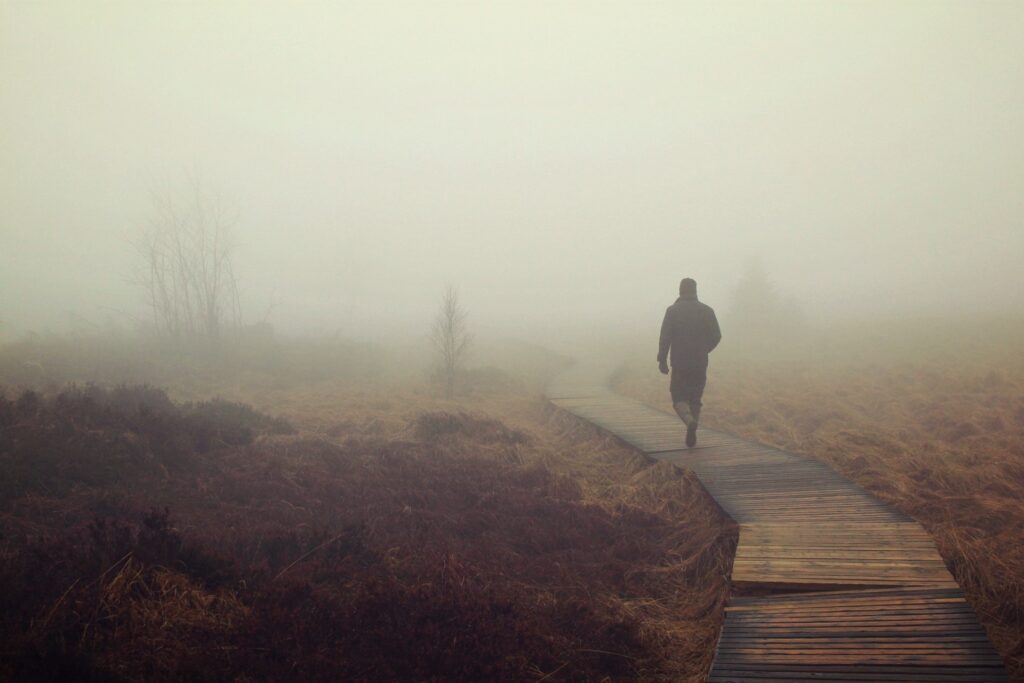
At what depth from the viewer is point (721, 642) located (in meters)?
3.61

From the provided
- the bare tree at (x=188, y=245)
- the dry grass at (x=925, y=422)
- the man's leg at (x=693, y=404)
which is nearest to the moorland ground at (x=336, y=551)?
the man's leg at (x=693, y=404)

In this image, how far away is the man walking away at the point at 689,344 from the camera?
8531mm

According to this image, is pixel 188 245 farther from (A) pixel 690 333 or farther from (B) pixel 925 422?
(B) pixel 925 422

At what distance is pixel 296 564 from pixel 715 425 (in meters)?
10.3

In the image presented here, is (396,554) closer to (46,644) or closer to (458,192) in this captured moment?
(46,644)

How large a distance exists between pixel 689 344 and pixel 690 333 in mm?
191

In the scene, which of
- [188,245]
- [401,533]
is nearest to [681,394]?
[401,533]

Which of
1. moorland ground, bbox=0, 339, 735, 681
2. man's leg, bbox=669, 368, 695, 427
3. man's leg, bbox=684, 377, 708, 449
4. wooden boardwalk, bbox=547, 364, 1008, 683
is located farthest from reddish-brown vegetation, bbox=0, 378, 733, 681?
man's leg, bbox=669, 368, 695, 427

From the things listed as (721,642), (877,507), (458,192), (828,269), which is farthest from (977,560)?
(458,192)

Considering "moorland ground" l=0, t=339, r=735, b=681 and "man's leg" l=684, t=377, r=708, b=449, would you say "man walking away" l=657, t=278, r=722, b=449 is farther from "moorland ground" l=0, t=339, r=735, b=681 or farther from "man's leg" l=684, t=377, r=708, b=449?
"moorland ground" l=0, t=339, r=735, b=681

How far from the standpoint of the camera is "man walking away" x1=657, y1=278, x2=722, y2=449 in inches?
336

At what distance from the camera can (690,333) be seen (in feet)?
28.1

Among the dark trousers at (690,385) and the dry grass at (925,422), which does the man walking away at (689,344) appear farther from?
the dry grass at (925,422)

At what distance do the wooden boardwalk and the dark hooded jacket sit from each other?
7.27 feet
